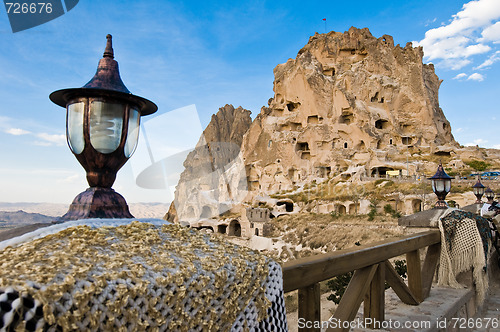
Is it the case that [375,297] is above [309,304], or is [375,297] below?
below

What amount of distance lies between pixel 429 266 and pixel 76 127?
4.10 metres

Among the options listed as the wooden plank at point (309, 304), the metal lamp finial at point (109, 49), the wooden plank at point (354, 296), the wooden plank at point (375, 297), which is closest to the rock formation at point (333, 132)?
the wooden plank at point (375, 297)

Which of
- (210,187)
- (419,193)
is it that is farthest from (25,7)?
(210,187)

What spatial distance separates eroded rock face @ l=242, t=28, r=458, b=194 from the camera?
3759 cm

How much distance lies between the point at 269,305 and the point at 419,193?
26.5m

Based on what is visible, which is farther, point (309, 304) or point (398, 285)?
point (398, 285)

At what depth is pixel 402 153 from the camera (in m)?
34.8

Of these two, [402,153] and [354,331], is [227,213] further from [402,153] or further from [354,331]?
[354,331]

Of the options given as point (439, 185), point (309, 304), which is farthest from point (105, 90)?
point (439, 185)

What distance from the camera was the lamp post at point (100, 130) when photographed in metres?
1.43

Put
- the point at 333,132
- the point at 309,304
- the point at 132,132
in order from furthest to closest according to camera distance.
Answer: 1. the point at 333,132
2. the point at 309,304
3. the point at 132,132

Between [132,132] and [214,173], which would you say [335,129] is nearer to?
[214,173]

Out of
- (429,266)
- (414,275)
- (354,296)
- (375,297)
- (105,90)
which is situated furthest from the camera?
(429,266)

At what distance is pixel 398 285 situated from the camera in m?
3.26
